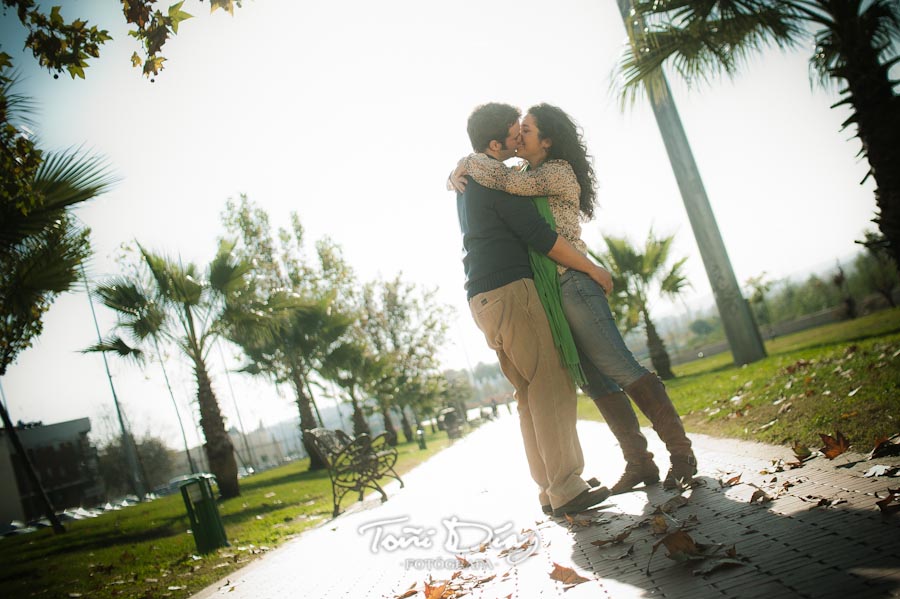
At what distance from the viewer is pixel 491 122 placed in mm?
3215

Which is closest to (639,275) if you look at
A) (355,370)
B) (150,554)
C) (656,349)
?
(656,349)

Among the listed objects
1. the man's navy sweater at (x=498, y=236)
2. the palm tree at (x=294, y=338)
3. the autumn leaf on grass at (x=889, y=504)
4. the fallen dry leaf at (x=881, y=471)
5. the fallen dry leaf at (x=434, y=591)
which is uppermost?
the palm tree at (x=294, y=338)

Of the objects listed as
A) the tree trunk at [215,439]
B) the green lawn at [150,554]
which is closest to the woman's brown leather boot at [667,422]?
the green lawn at [150,554]

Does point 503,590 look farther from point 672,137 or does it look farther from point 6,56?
point 672,137

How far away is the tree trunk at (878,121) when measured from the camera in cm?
370

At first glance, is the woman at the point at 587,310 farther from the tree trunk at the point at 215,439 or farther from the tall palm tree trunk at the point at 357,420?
the tall palm tree trunk at the point at 357,420

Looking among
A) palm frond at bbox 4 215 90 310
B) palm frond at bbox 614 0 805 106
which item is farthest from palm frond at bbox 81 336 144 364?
palm frond at bbox 614 0 805 106

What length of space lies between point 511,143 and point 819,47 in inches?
129

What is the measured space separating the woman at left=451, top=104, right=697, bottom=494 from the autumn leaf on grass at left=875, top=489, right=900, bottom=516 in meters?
1.08

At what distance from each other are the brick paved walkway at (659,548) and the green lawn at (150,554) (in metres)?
1.27

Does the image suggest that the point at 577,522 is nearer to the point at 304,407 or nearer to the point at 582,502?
the point at 582,502

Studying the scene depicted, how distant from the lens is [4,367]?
10844mm

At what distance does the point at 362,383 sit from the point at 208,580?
15.7 m

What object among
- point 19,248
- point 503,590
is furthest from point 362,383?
point 503,590
